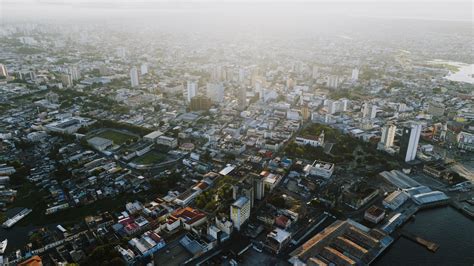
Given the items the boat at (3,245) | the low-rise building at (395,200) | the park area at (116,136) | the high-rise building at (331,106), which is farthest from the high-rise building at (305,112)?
the boat at (3,245)

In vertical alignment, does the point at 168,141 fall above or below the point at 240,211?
below

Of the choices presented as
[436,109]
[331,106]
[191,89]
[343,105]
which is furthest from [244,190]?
[436,109]

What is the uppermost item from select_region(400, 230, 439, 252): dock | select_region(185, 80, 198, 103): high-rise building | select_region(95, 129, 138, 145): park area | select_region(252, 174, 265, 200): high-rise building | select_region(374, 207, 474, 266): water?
select_region(185, 80, 198, 103): high-rise building

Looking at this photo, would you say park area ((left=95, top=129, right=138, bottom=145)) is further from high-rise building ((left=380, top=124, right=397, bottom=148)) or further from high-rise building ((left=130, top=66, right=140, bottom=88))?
high-rise building ((left=380, top=124, right=397, bottom=148))

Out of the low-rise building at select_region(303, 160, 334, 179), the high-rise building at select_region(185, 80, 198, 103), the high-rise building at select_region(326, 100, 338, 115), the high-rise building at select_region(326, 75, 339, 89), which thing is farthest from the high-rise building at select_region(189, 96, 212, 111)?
the high-rise building at select_region(326, 75, 339, 89)

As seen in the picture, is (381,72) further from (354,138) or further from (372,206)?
(372,206)

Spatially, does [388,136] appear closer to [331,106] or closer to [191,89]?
[331,106]
